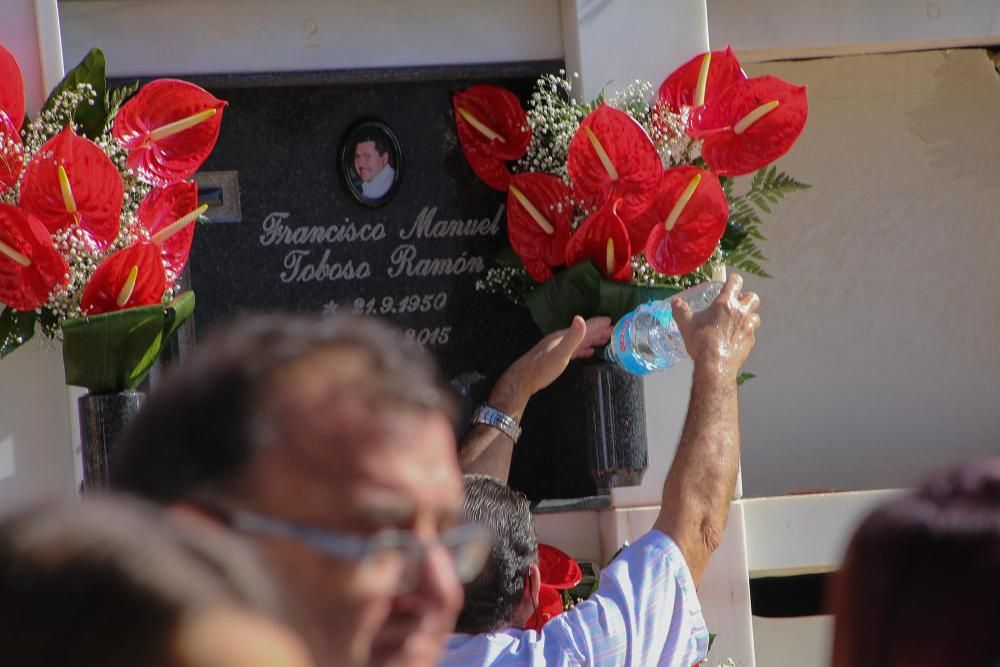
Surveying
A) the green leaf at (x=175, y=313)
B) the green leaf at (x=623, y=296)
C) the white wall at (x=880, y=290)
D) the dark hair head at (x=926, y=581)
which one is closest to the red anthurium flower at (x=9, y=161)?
the green leaf at (x=175, y=313)

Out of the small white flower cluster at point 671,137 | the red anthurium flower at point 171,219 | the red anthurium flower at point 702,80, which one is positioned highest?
the red anthurium flower at point 702,80

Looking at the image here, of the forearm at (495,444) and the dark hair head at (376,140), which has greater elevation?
the dark hair head at (376,140)

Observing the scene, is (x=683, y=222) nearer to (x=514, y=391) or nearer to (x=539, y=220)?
(x=539, y=220)

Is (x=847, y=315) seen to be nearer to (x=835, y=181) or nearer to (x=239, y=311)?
(x=835, y=181)

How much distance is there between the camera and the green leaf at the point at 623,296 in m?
3.50

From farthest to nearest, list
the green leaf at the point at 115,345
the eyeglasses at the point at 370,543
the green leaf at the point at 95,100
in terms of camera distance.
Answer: the green leaf at the point at 95,100 < the green leaf at the point at 115,345 < the eyeglasses at the point at 370,543

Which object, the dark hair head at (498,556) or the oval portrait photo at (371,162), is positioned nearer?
the dark hair head at (498,556)

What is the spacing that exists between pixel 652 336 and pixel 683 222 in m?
0.31

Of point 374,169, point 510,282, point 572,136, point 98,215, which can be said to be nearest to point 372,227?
point 374,169

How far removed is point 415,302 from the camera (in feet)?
13.3

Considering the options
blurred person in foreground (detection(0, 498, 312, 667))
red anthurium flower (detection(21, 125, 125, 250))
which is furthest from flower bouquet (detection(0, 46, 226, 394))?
blurred person in foreground (detection(0, 498, 312, 667))

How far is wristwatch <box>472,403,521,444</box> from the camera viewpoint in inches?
134

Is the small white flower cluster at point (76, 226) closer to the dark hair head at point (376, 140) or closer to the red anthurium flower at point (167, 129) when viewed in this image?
the red anthurium flower at point (167, 129)

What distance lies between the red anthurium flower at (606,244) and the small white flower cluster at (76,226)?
104cm
